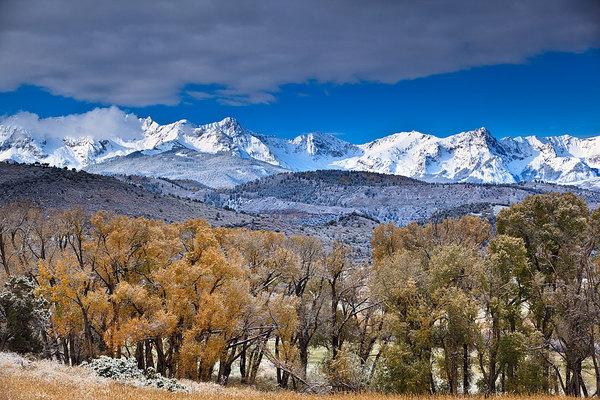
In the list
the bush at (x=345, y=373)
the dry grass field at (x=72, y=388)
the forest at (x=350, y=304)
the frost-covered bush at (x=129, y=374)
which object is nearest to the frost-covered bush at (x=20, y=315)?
the forest at (x=350, y=304)

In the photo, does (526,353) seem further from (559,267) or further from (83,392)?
(83,392)

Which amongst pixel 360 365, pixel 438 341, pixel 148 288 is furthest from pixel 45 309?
pixel 438 341

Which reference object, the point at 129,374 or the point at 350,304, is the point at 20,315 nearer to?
the point at 129,374

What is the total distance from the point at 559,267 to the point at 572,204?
6218mm

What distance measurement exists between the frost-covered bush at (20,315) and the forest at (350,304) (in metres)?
0.10

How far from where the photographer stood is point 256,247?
5497cm

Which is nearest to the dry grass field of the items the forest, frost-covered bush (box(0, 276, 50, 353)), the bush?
the forest

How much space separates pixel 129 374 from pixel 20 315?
1540 centimetres

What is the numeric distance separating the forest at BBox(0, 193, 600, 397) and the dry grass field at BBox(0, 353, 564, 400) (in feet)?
21.1

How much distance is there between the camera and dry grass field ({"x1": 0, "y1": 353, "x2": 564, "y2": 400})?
2540 cm

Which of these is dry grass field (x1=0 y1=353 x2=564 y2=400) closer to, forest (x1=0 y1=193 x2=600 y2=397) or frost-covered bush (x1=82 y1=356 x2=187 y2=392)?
frost-covered bush (x1=82 y1=356 x2=187 y2=392)

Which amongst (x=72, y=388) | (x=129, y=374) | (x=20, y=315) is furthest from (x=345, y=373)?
(x=20, y=315)

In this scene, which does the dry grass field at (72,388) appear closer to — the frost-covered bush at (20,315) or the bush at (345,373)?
the bush at (345,373)

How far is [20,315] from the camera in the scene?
45500mm
